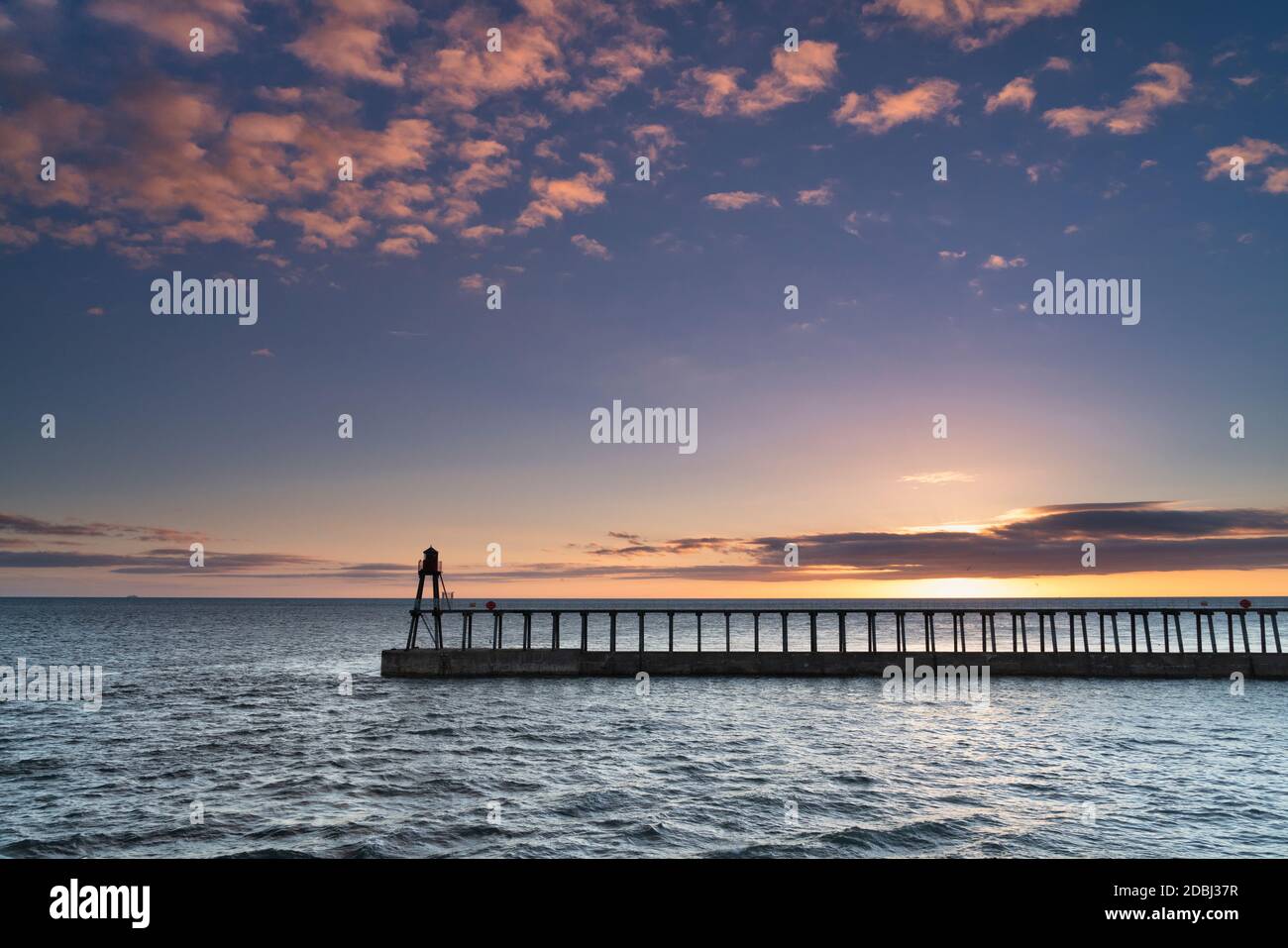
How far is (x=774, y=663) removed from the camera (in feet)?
194

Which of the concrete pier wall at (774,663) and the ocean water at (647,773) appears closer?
the ocean water at (647,773)

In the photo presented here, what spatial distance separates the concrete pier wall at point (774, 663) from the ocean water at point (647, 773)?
3615 mm

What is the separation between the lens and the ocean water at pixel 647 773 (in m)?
20.8

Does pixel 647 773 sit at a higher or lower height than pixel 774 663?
Result: higher

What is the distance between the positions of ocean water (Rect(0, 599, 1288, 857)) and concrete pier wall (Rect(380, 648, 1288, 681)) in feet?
11.9

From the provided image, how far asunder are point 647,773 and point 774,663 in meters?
32.1

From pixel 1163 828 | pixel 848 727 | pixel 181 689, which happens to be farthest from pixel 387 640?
pixel 1163 828

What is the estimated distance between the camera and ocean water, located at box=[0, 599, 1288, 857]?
68.3 feet

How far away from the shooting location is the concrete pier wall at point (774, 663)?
57.3m

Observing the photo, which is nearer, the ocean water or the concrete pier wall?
the ocean water
